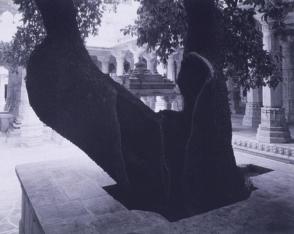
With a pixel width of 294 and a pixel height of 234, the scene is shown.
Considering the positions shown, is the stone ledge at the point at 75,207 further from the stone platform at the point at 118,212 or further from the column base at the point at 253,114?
the column base at the point at 253,114

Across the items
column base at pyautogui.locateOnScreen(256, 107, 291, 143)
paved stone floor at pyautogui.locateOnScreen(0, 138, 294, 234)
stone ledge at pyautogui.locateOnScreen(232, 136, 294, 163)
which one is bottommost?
stone ledge at pyautogui.locateOnScreen(232, 136, 294, 163)

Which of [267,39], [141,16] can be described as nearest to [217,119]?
[141,16]

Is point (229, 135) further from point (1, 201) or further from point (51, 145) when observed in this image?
point (51, 145)

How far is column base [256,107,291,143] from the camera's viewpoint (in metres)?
9.61

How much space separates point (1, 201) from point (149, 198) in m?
4.11

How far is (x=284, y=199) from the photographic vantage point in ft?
11.6

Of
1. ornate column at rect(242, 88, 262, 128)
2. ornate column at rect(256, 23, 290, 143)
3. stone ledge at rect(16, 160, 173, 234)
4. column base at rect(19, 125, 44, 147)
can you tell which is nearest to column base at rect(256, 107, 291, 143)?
ornate column at rect(256, 23, 290, 143)

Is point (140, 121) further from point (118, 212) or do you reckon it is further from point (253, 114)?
→ point (253, 114)

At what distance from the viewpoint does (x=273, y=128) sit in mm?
9719

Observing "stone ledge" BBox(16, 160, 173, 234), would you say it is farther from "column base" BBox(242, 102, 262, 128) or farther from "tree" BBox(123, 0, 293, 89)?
"column base" BBox(242, 102, 262, 128)

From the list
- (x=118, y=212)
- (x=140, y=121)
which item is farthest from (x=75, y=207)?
(x=140, y=121)

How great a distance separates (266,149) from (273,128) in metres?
0.96

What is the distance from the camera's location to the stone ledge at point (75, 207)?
2.85 meters

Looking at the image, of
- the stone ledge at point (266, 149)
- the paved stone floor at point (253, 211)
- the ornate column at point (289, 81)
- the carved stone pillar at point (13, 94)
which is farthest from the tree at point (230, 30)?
the carved stone pillar at point (13, 94)
